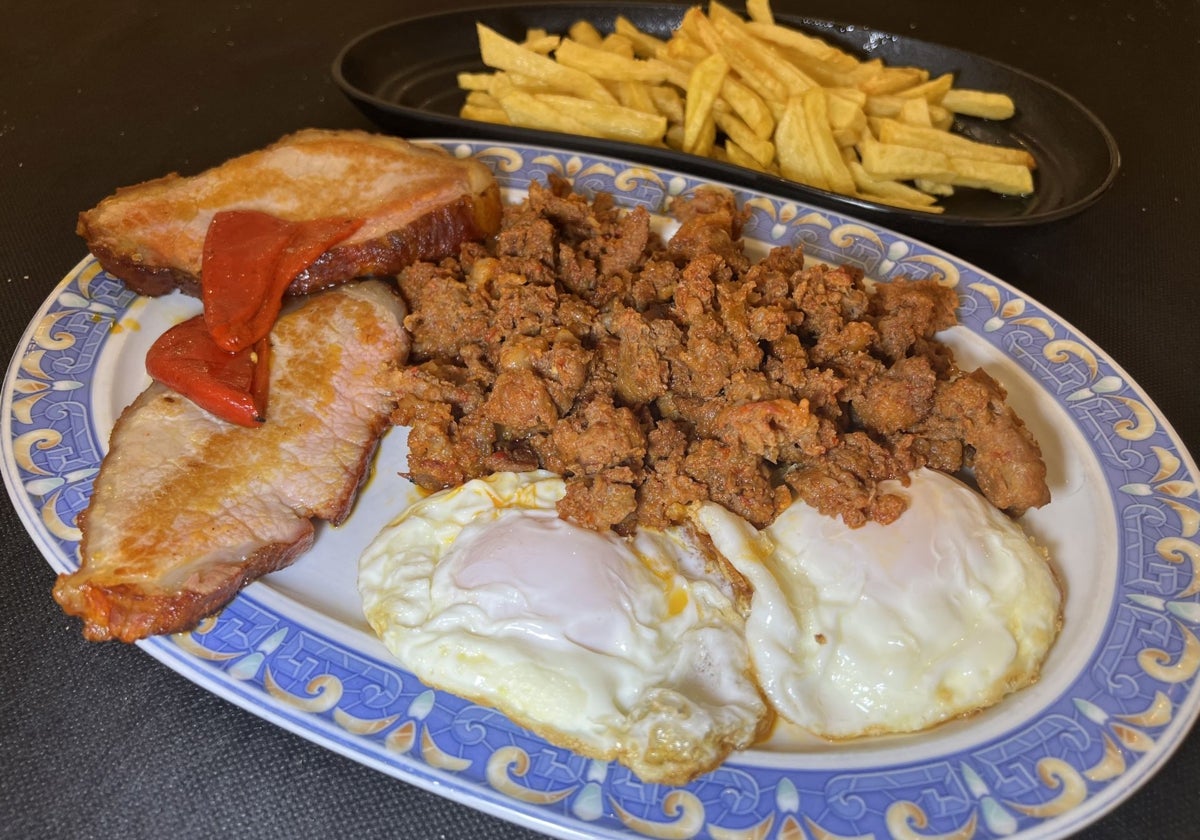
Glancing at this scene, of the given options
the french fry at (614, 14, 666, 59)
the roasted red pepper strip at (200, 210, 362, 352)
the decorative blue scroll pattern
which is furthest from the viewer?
the french fry at (614, 14, 666, 59)

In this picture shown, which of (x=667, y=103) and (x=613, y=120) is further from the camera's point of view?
(x=667, y=103)

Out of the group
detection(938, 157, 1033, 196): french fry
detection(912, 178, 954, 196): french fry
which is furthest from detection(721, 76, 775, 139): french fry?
detection(938, 157, 1033, 196): french fry

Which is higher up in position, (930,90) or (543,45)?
(930,90)

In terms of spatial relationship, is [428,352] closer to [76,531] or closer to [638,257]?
[638,257]

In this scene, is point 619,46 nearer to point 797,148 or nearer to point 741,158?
point 741,158

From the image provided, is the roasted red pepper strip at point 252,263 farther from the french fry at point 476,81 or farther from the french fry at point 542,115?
the french fry at point 476,81

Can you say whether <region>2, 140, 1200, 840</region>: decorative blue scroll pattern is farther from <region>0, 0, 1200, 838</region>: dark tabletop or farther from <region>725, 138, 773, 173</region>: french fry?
<region>725, 138, 773, 173</region>: french fry

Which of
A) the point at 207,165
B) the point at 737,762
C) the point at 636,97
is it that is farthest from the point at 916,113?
the point at 207,165
